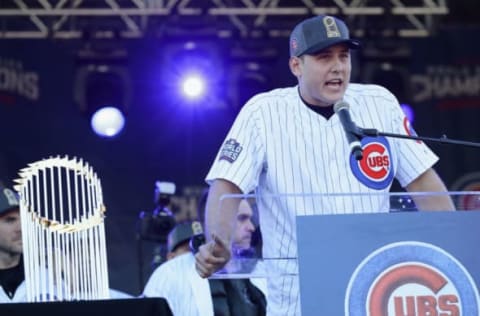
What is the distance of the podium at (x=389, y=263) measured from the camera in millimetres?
3008

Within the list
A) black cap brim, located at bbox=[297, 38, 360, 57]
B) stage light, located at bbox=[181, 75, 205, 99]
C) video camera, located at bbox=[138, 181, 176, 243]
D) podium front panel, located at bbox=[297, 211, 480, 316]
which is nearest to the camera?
podium front panel, located at bbox=[297, 211, 480, 316]

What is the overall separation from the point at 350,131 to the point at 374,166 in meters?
0.74

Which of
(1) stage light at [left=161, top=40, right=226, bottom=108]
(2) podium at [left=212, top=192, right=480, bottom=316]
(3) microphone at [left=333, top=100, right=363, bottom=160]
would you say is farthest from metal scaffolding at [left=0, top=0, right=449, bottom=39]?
(2) podium at [left=212, top=192, right=480, bottom=316]

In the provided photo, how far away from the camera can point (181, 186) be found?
10273 mm

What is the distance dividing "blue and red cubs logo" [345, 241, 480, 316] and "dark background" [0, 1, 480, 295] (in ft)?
23.3

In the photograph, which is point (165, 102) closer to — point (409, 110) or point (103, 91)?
point (103, 91)

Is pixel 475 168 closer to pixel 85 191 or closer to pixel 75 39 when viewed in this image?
pixel 75 39

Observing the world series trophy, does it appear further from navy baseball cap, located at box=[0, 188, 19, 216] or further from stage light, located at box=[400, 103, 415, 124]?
stage light, located at box=[400, 103, 415, 124]

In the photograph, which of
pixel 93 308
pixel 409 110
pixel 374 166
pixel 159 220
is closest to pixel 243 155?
pixel 374 166

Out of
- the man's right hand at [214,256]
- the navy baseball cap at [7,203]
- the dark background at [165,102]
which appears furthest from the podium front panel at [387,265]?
the dark background at [165,102]

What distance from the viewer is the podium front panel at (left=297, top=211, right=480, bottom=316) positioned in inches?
118

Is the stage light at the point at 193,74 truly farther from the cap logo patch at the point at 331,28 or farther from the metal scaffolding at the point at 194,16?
the cap logo patch at the point at 331,28

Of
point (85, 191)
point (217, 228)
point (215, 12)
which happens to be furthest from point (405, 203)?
point (215, 12)

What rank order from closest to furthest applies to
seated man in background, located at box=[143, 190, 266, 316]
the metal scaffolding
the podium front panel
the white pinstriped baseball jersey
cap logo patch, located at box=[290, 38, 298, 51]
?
1. the podium front panel
2. the white pinstriped baseball jersey
3. cap logo patch, located at box=[290, 38, 298, 51]
4. seated man in background, located at box=[143, 190, 266, 316]
5. the metal scaffolding
